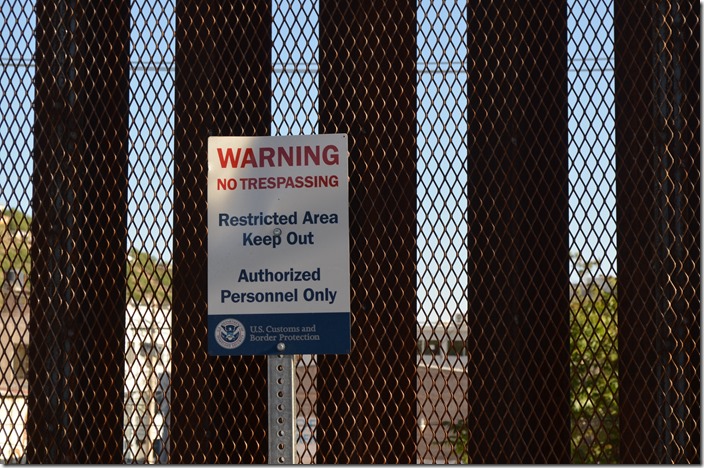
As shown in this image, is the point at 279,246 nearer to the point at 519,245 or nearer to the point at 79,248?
the point at 519,245

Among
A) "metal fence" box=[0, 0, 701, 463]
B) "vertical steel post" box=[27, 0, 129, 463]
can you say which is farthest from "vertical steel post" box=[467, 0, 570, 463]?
"vertical steel post" box=[27, 0, 129, 463]

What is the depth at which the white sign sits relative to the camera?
3.00 meters

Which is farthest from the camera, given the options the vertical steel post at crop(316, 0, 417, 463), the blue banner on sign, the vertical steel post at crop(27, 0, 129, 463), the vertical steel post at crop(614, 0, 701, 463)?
the vertical steel post at crop(27, 0, 129, 463)

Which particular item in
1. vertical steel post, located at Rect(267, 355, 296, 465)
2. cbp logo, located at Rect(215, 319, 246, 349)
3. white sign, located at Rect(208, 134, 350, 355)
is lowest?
vertical steel post, located at Rect(267, 355, 296, 465)

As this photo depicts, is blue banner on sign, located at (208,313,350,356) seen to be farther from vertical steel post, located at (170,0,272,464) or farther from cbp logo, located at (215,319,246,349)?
vertical steel post, located at (170,0,272,464)

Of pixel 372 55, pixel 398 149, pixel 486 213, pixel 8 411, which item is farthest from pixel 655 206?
pixel 8 411

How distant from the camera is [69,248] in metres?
4.55

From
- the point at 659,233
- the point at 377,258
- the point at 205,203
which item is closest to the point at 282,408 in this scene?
the point at 377,258

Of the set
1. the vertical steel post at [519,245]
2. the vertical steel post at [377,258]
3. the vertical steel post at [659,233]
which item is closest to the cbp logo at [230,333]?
the vertical steel post at [377,258]

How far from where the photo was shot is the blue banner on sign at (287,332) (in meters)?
2.99

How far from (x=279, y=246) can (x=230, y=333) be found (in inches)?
13.3

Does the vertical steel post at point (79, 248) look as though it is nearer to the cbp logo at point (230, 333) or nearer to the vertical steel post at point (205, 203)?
the vertical steel post at point (205, 203)

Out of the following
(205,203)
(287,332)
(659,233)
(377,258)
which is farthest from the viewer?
(205,203)

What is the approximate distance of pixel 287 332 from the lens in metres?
3.01
